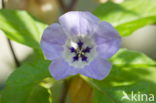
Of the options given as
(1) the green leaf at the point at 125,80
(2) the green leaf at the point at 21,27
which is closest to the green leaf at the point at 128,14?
(1) the green leaf at the point at 125,80

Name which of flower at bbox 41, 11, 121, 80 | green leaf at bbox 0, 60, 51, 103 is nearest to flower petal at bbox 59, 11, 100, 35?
flower at bbox 41, 11, 121, 80

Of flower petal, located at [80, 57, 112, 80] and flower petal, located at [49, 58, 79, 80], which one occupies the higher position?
flower petal, located at [49, 58, 79, 80]

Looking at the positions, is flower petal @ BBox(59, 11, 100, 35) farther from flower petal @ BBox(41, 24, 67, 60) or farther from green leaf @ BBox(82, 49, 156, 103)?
green leaf @ BBox(82, 49, 156, 103)

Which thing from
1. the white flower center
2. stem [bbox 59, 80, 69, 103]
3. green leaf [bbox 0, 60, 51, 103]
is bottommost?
stem [bbox 59, 80, 69, 103]

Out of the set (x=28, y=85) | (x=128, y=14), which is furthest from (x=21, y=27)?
(x=128, y=14)

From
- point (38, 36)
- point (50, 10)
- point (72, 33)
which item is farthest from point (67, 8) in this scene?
point (72, 33)

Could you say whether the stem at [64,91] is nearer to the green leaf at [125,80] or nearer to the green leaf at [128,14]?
the green leaf at [125,80]
